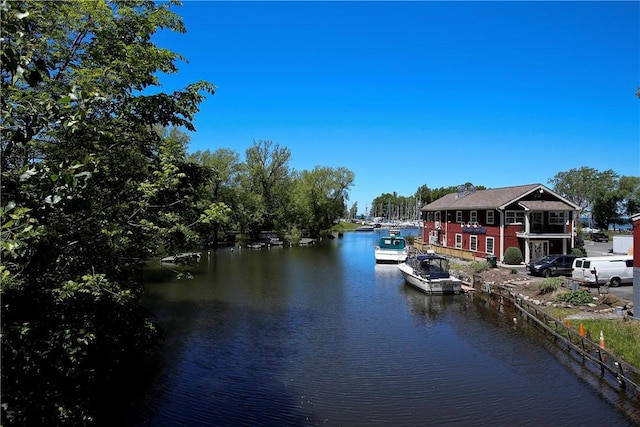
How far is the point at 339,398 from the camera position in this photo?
14523mm

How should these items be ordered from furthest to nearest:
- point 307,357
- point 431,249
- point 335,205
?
point 335,205 → point 431,249 → point 307,357

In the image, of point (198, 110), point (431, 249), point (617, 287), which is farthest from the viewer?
point (431, 249)

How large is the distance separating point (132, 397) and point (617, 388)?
1587cm

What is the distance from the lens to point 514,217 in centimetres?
4097

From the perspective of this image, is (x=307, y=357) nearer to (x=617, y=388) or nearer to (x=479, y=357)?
(x=479, y=357)

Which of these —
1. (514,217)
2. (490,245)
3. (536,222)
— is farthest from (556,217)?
(490,245)

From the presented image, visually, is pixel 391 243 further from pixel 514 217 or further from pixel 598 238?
pixel 598 238

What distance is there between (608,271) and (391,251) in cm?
2243

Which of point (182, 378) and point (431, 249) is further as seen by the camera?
point (431, 249)

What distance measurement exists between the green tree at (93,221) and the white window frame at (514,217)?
33699mm

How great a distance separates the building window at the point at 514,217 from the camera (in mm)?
40750

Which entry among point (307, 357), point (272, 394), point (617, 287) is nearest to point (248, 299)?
point (307, 357)

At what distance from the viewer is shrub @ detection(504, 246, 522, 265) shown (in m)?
38.8

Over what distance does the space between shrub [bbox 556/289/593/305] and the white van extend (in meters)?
4.24
